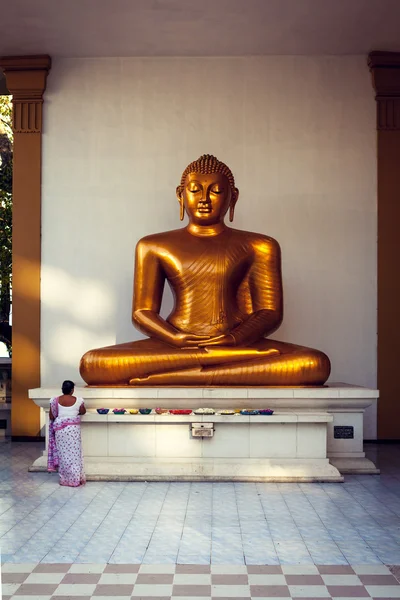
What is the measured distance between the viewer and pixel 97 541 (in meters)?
3.63

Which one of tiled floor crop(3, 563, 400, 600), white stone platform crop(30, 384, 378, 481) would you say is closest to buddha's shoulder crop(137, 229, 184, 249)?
white stone platform crop(30, 384, 378, 481)

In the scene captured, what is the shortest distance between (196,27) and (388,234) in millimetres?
2451

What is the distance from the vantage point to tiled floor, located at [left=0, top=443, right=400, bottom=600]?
9.91 feet

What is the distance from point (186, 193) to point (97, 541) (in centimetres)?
347

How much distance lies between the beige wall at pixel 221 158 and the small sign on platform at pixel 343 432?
1360mm

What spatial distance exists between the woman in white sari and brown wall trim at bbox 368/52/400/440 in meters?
3.02

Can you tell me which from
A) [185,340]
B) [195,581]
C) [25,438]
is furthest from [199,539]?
[25,438]

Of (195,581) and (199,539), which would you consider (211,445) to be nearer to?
(199,539)

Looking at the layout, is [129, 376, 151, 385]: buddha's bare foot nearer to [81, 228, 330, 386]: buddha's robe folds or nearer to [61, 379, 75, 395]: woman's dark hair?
[81, 228, 330, 386]: buddha's robe folds

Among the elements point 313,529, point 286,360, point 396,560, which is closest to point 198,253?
point 286,360

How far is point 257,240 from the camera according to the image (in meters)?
6.32

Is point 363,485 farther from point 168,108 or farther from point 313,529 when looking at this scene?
point 168,108

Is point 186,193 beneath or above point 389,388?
above

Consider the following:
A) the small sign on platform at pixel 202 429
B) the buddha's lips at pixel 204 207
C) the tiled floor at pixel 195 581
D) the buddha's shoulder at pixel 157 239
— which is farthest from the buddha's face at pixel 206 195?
the tiled floor at pixel 195 581
